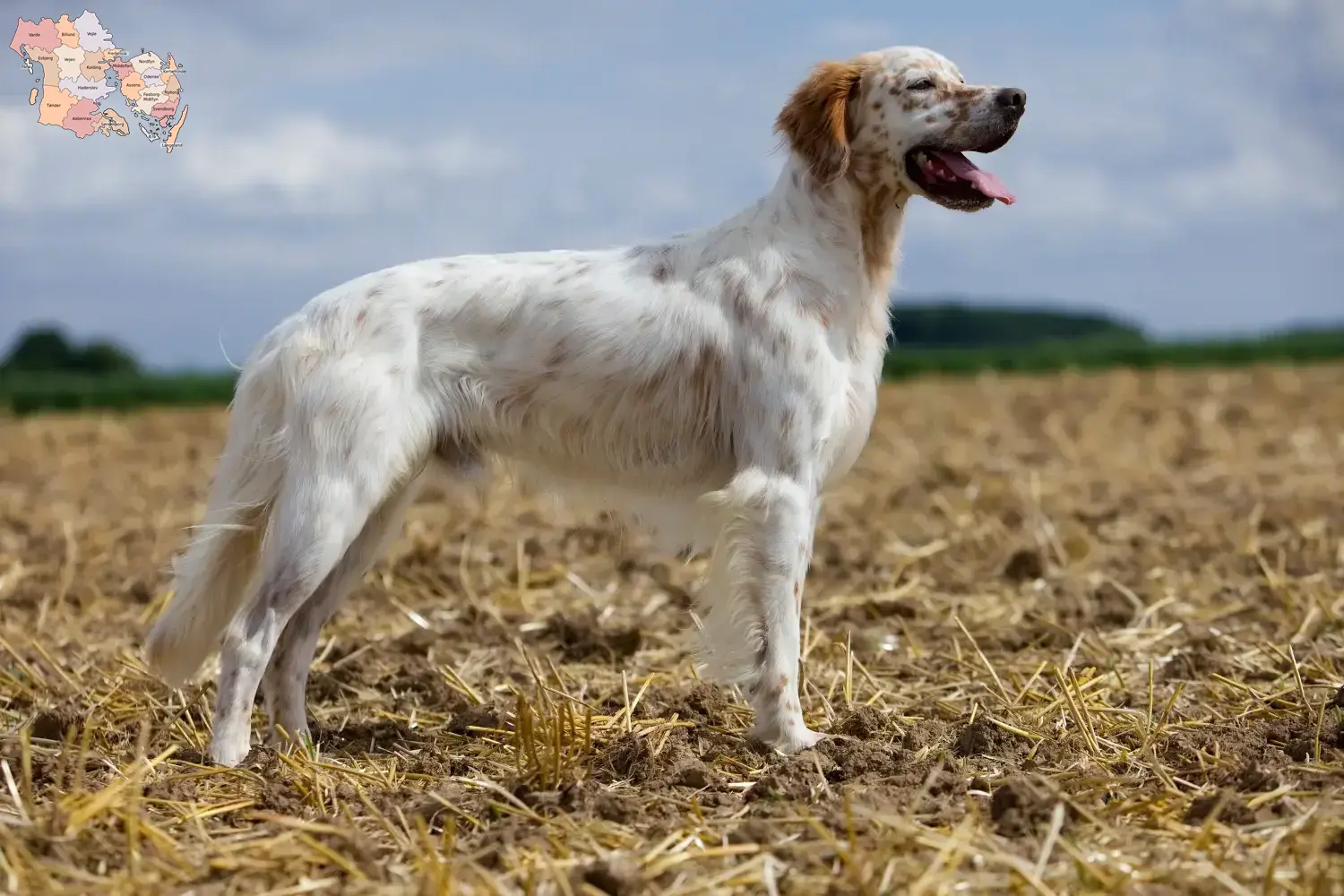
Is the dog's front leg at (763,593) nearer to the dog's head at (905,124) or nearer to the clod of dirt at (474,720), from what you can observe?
the clod of dirt at (474,720)

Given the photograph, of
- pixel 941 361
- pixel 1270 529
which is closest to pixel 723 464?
pixel 1270 529

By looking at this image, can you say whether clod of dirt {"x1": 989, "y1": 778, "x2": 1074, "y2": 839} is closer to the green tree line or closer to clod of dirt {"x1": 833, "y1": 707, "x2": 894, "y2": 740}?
clod of dirt {"x1": 833, "y1": 707, "x2": 894, "y2": 740}

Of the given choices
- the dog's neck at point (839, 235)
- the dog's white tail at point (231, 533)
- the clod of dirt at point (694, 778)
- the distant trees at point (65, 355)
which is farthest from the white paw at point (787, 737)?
the distant trees at point (65, 355)

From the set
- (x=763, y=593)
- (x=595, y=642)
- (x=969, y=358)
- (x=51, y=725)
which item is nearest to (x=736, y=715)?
(x=763, y=593)

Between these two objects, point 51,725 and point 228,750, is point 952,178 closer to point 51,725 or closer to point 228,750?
point 228,750

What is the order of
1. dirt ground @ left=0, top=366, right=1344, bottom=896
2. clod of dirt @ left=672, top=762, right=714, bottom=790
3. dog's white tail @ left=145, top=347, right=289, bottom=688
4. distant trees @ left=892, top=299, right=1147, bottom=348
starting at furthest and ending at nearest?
distant trees @ left=892, top=299, right=1147, bottom=348 → dog's white tail @ left=145, top=347, right=289, bottom=688 → clod of dirt @ left=672, top=762, right=714, bottom=790 → dirt ground @ left=0, top=366, right=1344, bottom=896

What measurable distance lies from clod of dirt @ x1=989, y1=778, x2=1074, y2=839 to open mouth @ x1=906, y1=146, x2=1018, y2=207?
5.77ft

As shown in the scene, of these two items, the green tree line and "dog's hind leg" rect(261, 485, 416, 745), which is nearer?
"dog's hind leg" rect(261, 485, 416, 745)

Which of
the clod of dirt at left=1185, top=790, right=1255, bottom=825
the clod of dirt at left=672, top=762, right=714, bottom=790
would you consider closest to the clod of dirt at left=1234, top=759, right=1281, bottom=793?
the clod of dirt at left=1185, top=790, right=1255, bottom=825

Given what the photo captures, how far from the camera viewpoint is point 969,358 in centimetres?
2202

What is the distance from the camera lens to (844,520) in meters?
7.51

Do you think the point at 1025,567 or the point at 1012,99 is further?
the point at 1025,567

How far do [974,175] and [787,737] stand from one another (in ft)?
5.68

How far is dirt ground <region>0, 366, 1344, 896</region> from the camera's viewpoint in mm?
2777
